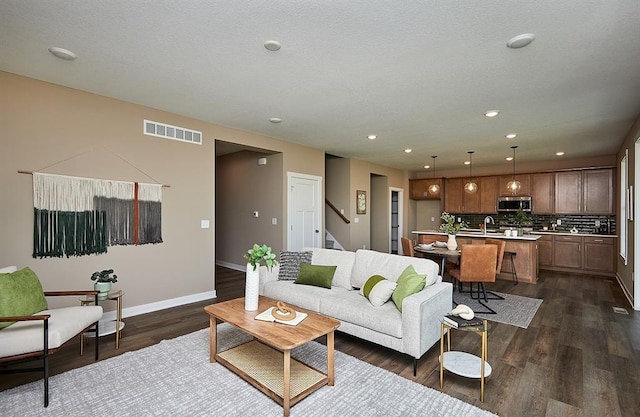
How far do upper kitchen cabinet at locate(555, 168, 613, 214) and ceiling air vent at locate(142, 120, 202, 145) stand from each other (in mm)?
8239

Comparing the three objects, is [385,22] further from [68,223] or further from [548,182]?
[548,182]

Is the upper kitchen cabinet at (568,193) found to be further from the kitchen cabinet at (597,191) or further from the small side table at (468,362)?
the small side table at (468,362)

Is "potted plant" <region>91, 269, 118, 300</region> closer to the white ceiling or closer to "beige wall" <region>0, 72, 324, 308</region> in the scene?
"beige wall" <region>0, 72, 324, 308</region>

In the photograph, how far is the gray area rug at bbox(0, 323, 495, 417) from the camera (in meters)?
2.05

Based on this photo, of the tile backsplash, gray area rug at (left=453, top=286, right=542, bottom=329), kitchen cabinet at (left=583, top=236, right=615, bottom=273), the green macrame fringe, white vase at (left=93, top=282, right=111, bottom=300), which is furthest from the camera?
the tile backsplash

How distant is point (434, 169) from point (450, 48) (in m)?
7.48

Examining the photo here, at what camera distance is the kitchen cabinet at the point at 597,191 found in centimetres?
688

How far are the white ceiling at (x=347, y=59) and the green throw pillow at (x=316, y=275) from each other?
207 cm

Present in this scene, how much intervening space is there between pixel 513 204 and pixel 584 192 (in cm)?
144

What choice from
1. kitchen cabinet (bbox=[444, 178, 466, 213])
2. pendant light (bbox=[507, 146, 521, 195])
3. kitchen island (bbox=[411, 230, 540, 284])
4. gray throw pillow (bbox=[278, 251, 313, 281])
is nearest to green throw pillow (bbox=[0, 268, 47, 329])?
gray throw pillow (bbox=[278, 251, 313, 281])

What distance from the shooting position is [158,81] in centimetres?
327

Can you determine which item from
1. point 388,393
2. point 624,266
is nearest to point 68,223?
point 388,393

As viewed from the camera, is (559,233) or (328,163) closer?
(559,233)

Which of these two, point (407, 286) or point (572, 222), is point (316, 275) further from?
point (572, 222)
